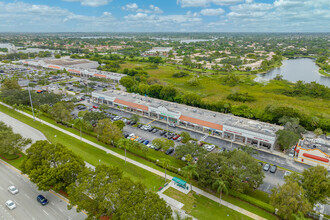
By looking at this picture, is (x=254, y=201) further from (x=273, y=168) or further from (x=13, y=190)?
(x=13, y=190)

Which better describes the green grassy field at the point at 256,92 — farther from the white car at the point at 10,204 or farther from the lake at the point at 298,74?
the white car at the point at 10,204

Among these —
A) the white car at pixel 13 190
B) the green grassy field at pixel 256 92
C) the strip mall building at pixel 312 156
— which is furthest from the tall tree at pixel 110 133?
the green grassy field at pixel 256 92

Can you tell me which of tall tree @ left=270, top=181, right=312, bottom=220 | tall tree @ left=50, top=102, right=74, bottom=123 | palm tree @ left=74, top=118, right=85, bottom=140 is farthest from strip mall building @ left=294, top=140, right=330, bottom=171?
tall tree @ left=50, top=102, right=74, bottom=123

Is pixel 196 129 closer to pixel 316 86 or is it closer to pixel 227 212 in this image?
pixel 227 212

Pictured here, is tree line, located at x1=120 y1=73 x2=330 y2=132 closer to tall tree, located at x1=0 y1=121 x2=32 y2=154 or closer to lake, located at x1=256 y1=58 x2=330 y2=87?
lake, located at x1=256 y1=58 x2=330 y2=87

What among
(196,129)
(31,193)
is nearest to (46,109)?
(31,193)

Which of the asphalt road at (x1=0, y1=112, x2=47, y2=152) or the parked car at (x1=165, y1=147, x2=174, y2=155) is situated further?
the asphalt road at (x1=0, y1=112, x2=47, y2=152)
